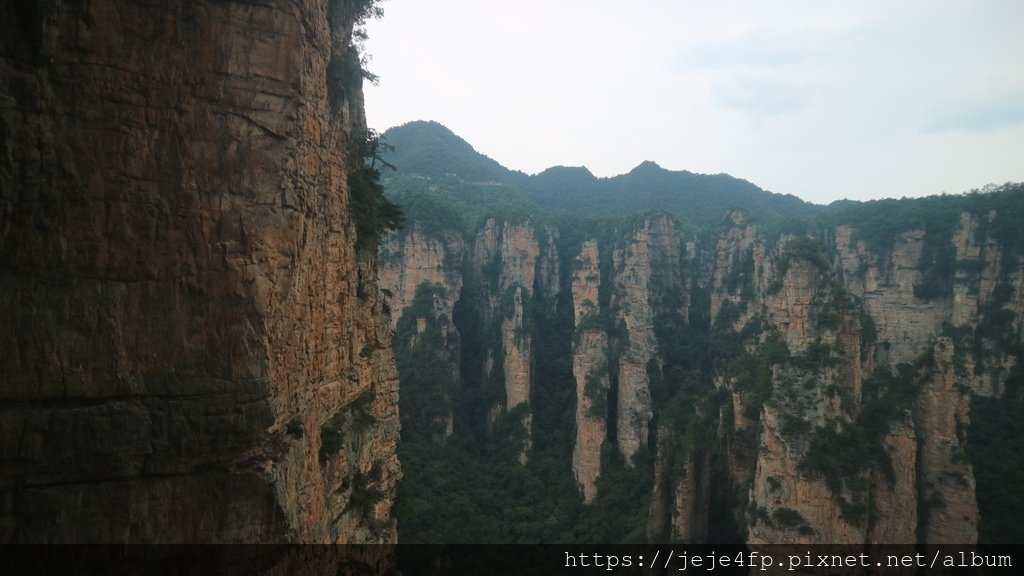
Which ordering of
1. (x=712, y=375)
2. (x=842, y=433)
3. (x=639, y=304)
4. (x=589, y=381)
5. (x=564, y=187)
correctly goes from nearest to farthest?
(x=842, y=433), (x=589, y=381), (x=712, y=375), (x=639, y=304), (x=564, y=187)

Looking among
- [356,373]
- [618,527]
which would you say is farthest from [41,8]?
[618,527]

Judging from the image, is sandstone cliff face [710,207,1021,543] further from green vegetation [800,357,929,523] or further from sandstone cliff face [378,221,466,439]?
sandstone cliff face [378,221,466,439]

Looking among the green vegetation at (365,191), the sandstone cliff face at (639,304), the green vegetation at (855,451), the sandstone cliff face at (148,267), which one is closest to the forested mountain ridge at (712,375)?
the green vegetation at (855,451)

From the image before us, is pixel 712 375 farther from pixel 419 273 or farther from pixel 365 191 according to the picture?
pixel 365 191

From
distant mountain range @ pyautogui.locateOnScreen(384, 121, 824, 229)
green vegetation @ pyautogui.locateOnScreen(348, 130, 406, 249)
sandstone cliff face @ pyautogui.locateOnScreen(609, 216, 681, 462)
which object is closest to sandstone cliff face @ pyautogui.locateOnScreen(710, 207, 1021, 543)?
sandstone cliff face @ pyautogui.locateOnScreen(609, 216, 681, 462)

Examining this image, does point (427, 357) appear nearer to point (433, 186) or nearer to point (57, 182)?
point (433, 186)

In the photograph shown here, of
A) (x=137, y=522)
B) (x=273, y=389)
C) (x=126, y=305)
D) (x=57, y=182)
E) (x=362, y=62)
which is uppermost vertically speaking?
(x=362, y=62)

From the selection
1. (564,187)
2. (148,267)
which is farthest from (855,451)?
(564,187)
